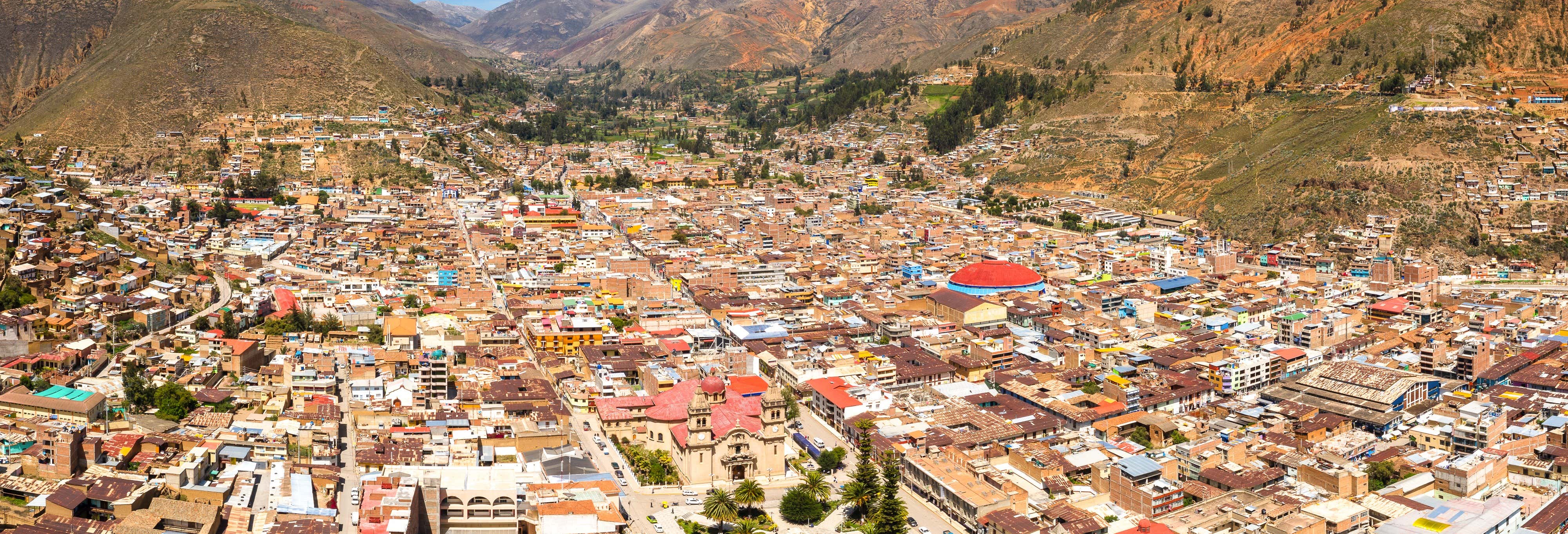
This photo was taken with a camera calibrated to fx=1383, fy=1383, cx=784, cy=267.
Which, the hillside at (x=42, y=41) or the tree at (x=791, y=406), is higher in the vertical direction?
the hillside at (x=42, y=41)

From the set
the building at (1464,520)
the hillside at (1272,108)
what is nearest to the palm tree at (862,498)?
the building at (1464,520)

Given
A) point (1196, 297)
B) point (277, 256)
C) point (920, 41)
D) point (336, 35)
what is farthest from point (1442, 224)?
point (920, 41)

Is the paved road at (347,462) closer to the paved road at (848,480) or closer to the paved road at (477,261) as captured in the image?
the paved road at (477,261)

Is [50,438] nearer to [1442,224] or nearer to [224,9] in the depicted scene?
[1442,224]

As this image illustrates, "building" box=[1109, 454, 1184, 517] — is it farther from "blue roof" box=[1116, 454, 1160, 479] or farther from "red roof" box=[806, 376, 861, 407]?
"red roof" box=[806, 376, 861, 407]

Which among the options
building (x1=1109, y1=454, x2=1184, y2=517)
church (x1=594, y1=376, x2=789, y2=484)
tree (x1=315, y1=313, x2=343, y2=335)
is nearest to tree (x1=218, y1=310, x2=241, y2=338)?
tree (x1=315, y1=313, x2=343, y2=335)
